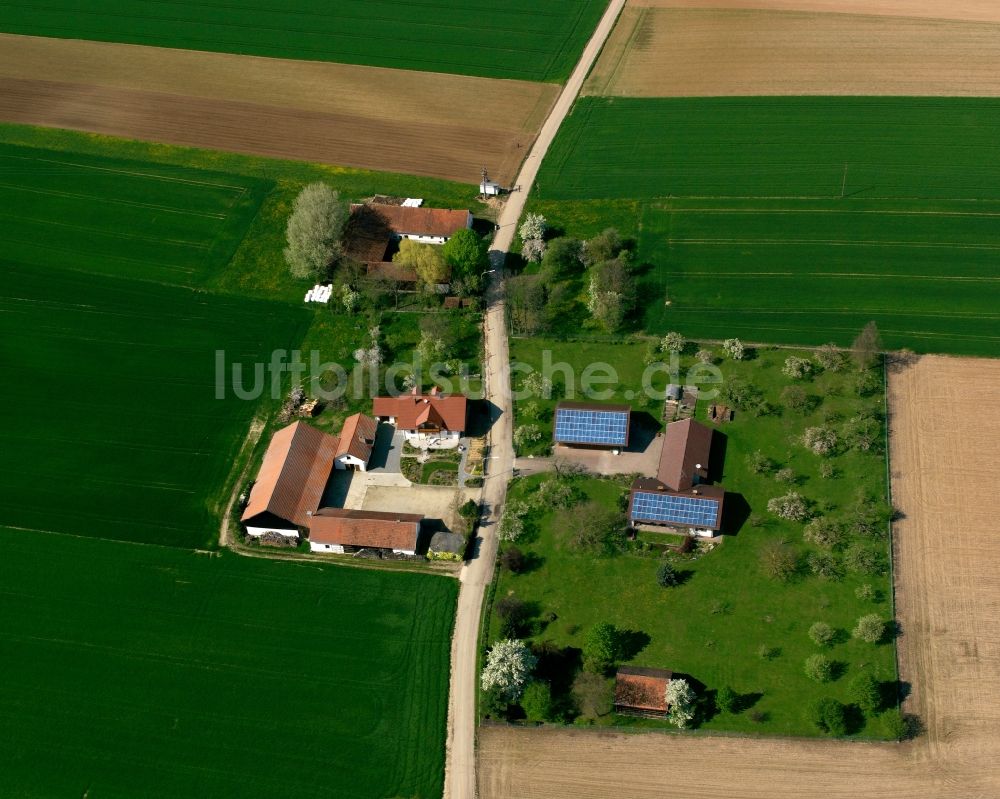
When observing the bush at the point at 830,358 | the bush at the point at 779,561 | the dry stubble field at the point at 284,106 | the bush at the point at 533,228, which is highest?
the dry stubble field at the point at 284,106

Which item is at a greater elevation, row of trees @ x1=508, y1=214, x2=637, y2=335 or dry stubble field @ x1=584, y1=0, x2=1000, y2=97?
dry stubble field @ x1=584, y1=0, x2=1000, y2=97

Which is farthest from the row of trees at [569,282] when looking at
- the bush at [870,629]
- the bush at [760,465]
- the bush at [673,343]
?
the bush at [870,629]

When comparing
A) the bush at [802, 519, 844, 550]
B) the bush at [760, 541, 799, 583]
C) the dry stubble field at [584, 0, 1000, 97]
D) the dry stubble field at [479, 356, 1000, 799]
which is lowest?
the dry stubble field at [479, 356, 1000, 799]

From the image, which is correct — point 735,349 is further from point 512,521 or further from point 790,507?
point 512,521

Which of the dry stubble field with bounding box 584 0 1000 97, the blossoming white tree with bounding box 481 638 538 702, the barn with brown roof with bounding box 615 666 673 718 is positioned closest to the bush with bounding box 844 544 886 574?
the barn with brown roof with bounding box 615 666 673 718

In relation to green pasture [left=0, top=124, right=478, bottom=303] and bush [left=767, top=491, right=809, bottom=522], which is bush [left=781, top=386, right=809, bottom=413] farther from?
green pasture [left=0, top=124, right=478, bottom=303]

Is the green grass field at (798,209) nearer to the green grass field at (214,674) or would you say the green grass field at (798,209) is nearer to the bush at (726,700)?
the bush at (726,700)
